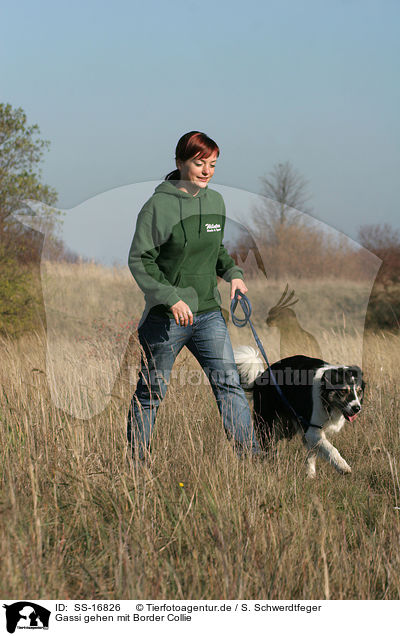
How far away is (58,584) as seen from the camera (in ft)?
7.70

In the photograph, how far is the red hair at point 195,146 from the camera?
11.3 ft

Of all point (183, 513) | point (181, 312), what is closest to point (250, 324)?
point (181, 312)

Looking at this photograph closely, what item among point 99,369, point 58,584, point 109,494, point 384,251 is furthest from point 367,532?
Answer: point 384,251

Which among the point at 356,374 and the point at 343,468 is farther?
the point at 356,374

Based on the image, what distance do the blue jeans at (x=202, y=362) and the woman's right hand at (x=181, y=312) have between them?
192 mm

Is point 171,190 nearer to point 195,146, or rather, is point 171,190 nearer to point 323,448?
point 195,146

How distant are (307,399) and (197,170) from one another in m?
1.92

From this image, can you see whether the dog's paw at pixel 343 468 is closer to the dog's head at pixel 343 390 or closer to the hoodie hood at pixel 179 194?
the dog's head at pixel 343 390

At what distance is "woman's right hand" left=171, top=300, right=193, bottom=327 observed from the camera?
3.36 m

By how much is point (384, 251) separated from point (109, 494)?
1573 cm

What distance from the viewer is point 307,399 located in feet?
14.3
